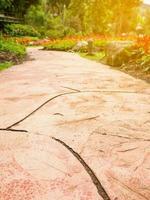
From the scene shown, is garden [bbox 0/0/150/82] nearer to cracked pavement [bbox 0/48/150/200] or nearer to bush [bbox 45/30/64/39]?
bush [bbox 45/30/64/39]

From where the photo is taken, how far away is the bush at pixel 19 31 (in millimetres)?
26869

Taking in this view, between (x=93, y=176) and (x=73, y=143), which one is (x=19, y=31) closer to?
(x=73, y=143)

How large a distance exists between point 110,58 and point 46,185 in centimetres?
708

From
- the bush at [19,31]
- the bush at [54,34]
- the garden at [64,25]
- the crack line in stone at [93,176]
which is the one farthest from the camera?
the bush at [54,34]

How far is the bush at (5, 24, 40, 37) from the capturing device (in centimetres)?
2687

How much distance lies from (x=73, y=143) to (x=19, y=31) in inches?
1052

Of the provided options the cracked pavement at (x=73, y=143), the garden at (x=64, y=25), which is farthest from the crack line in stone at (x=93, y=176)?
the garden at (x=64, y=25)

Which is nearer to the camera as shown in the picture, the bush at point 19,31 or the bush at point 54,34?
the bush at point 19,31

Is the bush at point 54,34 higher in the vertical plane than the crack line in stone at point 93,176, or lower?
lower

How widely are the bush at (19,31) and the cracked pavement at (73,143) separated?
77.1ft

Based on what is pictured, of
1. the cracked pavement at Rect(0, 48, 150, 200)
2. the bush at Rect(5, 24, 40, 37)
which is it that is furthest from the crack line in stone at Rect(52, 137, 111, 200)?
the bush at Rect(5, 24, 40, 37)

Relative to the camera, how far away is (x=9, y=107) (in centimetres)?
347

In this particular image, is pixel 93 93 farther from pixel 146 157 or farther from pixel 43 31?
pixel 43 31

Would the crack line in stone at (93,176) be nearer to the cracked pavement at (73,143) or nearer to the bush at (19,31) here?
the cracked pavement at (73,143)
